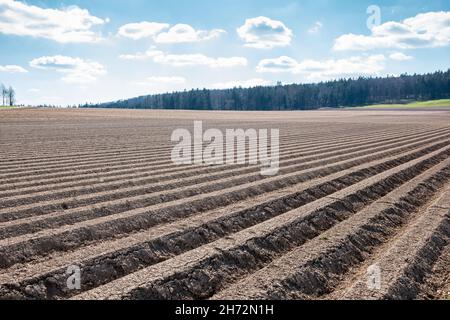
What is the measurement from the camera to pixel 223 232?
213 inches

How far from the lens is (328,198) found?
6957 millimetres

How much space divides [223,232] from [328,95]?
415 ft

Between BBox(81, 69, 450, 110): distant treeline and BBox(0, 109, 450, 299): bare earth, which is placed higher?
BBox(81, 69, 450, 110): distant treeline

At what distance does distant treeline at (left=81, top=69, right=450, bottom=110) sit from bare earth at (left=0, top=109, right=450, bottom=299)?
11693cm

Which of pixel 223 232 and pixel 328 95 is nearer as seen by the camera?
pixel 223 232

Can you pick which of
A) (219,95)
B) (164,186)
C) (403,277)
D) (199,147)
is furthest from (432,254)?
(219,95)

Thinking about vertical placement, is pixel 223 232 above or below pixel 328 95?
below

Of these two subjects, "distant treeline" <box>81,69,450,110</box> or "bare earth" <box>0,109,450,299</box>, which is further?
"distant treeline" <box>81,69,450,110</box>

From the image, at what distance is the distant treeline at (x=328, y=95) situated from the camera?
124m

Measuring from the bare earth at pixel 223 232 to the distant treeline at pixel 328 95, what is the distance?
116928 millimetres

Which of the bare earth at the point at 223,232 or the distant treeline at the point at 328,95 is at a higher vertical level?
the distant treeline at the point at 328,95

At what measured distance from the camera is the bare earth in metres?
3.93

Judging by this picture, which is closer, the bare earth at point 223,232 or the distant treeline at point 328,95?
the bare earth at point 223,232
